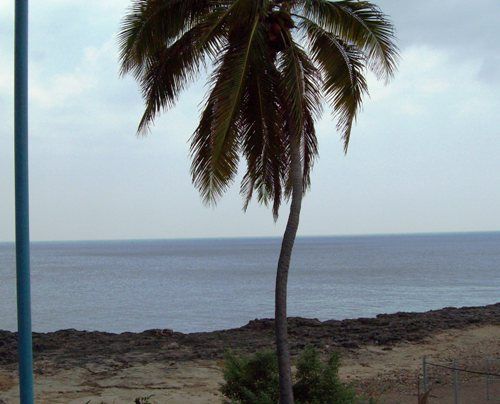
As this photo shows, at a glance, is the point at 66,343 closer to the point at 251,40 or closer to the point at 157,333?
the point at 157,333

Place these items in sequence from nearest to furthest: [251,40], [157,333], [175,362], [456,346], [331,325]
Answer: [251,40]
[175,362]
[456,346]
[157,333]
[331,325]

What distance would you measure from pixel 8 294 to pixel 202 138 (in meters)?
70.3

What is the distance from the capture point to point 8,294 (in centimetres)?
7562

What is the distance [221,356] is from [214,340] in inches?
113

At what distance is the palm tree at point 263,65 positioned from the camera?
10336 mm

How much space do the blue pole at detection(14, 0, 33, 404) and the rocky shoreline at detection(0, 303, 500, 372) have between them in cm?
1362

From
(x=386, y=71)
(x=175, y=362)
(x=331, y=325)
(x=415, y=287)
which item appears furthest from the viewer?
(x=415, y=287)

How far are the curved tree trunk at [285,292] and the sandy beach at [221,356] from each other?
5.86 m

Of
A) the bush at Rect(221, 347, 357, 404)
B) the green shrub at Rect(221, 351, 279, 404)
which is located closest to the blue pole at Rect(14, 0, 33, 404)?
the bush at Rect(221, 347, 357, 404)

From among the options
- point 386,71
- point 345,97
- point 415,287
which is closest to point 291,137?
point 345,97

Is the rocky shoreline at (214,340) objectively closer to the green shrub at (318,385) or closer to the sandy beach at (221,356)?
the sandy beach at (221,356)

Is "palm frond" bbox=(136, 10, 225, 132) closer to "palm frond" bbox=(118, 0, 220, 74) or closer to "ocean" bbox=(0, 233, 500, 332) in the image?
"palm frond" bbox=(118, 0, 220, 74)

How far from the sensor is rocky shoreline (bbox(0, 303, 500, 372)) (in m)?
20.9

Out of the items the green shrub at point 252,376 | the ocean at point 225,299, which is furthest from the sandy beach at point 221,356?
the ocean at point 225,299
